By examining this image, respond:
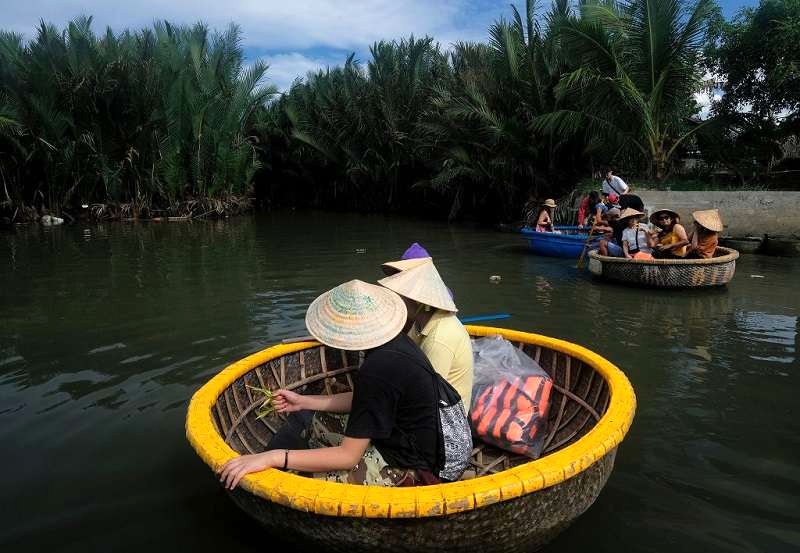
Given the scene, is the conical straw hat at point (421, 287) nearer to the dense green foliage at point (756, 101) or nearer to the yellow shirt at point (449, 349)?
the yellow shirt at point (449, 349)

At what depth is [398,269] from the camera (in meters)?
2.90

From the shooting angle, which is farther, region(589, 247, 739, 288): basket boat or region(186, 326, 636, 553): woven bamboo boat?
region(589, 247, 739, 288): basket boat

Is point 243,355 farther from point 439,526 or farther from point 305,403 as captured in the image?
point 439,526

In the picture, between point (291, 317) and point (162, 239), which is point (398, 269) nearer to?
point (291, 317)

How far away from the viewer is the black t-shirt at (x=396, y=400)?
2.11 meters

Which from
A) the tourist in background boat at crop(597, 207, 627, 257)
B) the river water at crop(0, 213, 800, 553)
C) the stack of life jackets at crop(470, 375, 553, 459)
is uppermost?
the tourist in background boat at crop(597, 207, 627, 257)

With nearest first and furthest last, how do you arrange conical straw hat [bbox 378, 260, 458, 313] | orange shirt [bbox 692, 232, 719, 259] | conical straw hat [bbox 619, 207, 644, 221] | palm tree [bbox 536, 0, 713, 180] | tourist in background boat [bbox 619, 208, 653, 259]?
conical straw hat [bbox 378, 260, 458, 313]
orange shirt [bbox 692, 232, 719, 259]
conical straw hat [bbox 619, 207, 644, 221]
tourist in background boat [bbox 619, 208, 653, 259]
palm tree [bbox 536, 0, 713, 180]

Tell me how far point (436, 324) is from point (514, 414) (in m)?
0.88

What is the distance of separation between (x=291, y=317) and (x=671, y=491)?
442cm

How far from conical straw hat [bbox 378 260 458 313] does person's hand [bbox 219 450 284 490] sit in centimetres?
81

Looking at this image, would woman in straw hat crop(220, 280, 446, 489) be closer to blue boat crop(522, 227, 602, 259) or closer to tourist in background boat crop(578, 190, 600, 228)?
blue boat crop(522, 227, 602, 259)

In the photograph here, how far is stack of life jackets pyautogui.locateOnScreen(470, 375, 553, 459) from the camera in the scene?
302 cm

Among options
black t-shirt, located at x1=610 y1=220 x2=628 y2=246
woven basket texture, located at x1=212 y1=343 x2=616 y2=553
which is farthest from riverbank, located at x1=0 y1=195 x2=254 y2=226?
woven basket texture, located at x1=212 y1=343 x2=616 y2=553

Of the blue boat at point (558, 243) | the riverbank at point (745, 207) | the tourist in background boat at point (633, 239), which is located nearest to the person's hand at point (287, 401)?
the tourist in background boat at point (633, 239)
